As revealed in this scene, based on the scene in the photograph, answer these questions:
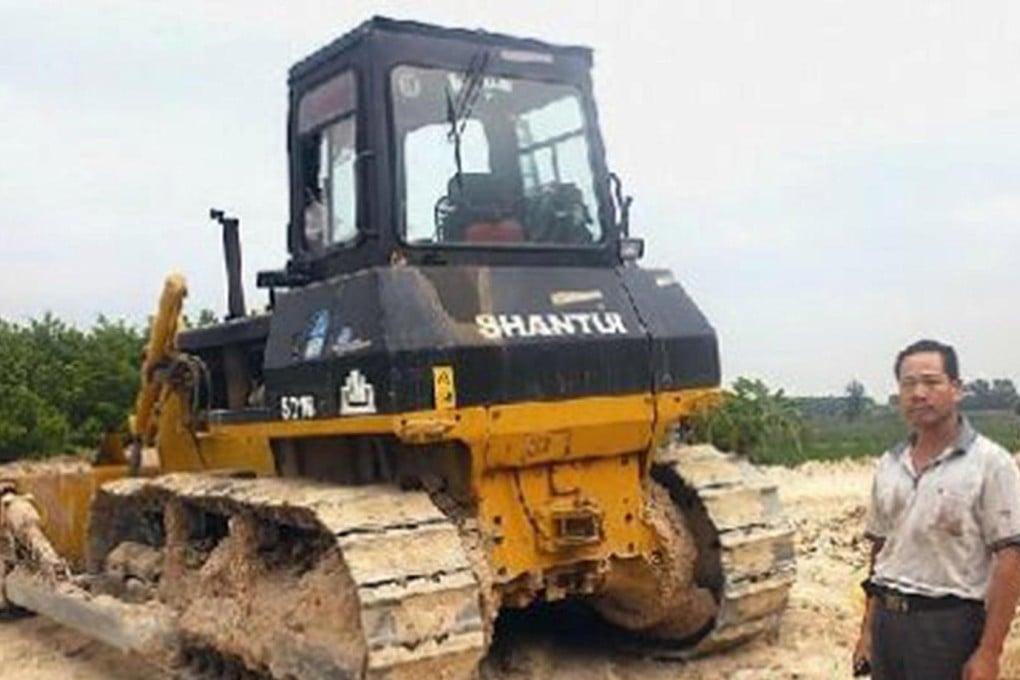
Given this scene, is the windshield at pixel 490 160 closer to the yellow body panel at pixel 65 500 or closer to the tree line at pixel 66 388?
the yellow body panel at pixel 65 500

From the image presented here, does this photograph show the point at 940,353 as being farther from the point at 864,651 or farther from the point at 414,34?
the point at 414,34

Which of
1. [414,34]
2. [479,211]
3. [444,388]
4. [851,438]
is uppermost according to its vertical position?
[414,34]

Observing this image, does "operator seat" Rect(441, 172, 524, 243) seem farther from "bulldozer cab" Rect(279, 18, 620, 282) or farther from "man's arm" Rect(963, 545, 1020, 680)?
"man's arm" Rect(963, 545, 1020, 680)

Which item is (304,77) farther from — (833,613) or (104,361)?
(104,361)

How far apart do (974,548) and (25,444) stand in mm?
11095

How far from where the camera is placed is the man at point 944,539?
4148mm

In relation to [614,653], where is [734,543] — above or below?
above

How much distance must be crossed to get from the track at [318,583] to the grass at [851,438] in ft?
36.9

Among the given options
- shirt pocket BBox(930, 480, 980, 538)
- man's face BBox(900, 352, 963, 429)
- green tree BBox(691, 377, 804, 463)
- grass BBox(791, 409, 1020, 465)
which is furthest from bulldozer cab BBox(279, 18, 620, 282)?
green tree BBox(691, 377, 804, 463)

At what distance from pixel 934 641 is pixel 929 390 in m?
0.74

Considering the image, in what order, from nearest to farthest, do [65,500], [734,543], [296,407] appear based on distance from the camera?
[296,407]
[734,543]
[65,500]

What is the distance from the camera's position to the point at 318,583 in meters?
6.18

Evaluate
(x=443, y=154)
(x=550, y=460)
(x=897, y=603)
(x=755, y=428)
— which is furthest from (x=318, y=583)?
(x=755, y=428)

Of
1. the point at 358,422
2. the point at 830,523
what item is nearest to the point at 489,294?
the point at 358,422
